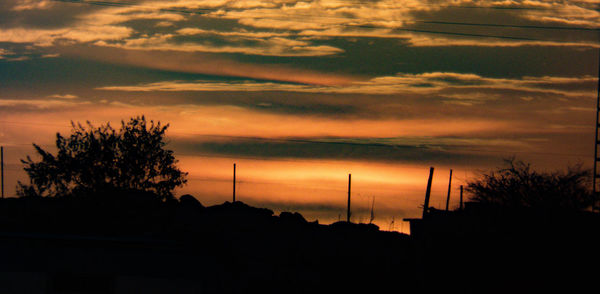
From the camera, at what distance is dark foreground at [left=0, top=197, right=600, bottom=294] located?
21156 mm

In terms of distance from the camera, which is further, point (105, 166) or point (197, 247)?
point (105, 166)

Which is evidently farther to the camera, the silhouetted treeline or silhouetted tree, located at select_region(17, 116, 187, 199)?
silhouetted tree, located at select_region(17, 116, 187, 199)

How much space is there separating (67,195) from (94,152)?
3642 mm

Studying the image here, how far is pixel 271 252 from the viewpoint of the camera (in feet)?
126

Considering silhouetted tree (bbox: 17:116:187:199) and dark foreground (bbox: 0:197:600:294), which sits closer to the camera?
dark foreground (bbox: 0:197:600:294)

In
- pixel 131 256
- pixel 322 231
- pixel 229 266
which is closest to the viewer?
pixel 131 256

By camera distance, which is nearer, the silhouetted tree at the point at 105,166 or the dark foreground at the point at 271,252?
the dark foreground at the point at 271,252

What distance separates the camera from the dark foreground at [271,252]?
21156 millimetres

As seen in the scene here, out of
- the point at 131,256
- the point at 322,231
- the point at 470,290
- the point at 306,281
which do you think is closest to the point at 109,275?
the point at 131,256

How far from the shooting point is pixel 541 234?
31156 millimetres

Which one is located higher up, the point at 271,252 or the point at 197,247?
the point at 197,247

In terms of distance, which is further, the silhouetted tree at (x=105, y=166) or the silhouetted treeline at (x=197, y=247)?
the silhouetted tree at (x=105, y=166)

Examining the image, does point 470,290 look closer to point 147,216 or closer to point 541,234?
point 541,234

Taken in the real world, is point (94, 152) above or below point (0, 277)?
above
